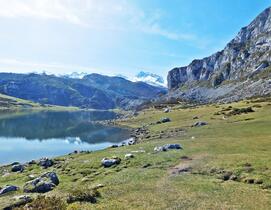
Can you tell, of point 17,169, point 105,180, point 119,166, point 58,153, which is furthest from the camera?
point 58,153

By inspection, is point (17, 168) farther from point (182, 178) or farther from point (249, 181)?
point (249, 181)

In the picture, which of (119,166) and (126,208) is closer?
(126,208)

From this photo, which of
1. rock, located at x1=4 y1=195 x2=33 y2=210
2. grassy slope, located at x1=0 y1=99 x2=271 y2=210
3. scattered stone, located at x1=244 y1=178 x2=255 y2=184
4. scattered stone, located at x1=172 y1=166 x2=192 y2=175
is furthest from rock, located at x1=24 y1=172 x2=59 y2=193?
scattered stone, located at x1=244 y1=178 x2=255 y2=184

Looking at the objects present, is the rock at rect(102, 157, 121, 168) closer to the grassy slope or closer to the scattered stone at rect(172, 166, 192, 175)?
the grassy slope

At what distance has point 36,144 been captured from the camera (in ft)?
368

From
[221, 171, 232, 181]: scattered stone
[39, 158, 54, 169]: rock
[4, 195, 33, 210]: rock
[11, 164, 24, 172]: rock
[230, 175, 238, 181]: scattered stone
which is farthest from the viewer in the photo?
[39, 158, 54, 169]: rock

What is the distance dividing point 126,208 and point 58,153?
63.9m

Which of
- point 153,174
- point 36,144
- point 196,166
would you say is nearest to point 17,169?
point 153,174

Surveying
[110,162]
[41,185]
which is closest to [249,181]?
[110,162]

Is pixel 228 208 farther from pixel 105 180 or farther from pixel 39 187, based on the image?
pixel 39 187

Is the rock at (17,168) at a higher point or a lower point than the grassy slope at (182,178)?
lower

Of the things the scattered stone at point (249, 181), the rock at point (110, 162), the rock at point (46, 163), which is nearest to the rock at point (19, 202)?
the rock at point (110, 162)

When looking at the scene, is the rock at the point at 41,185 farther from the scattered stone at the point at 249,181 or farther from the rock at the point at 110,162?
the scattered stone at the point at 249,181

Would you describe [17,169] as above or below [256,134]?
below
